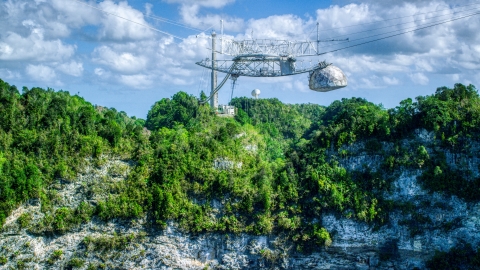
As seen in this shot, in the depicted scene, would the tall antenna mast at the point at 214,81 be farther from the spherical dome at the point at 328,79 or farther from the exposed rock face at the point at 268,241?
the exposed rock face at the point at 268,241

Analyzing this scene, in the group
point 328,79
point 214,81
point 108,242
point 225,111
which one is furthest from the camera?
point 225,111

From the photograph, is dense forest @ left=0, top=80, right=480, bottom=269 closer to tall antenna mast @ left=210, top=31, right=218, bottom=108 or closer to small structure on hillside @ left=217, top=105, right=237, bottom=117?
tall antenna mast @ left=210, top=31, right=218, bottom=108

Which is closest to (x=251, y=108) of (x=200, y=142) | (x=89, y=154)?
(x=200, y=142)

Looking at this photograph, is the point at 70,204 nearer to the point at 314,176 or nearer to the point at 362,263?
the point at 314,176

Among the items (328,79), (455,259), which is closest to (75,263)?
(328,79)

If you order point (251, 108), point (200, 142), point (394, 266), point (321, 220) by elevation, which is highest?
point (251, 108)

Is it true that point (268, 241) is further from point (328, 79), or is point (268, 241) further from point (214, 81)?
point (214, 81)

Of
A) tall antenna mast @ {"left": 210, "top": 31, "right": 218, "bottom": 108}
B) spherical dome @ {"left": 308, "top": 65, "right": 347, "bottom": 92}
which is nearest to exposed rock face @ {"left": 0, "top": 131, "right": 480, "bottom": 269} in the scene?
spherical dome @ {"left": 308, "top": 65, "right": 347, "bottom": 92}
